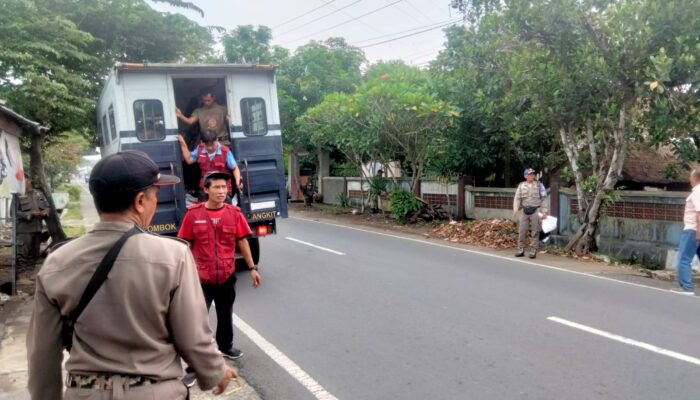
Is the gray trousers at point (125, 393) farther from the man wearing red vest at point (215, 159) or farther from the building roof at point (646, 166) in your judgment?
the building roof at point (646, 166)

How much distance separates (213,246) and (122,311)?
2.74 metres

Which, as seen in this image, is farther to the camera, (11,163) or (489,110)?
(489,110)

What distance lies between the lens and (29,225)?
34.0 feet

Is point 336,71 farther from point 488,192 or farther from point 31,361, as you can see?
point 31,361

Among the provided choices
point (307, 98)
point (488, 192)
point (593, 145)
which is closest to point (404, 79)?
point (488, 192)

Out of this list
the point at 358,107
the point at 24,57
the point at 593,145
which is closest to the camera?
the point at 24,57

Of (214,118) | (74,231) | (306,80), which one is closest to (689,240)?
(214,118)

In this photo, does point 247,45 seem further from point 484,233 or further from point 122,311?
point 122,311

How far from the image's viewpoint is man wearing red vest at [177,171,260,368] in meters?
4.71

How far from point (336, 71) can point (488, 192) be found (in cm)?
1089

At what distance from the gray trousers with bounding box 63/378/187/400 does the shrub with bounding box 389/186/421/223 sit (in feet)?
50.4

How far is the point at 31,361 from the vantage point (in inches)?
82.3

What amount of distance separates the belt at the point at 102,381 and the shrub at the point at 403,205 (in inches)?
607

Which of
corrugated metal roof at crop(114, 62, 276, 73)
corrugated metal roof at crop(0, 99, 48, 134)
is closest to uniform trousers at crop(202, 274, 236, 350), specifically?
corrugated metal roof at crop(0, 99, 48, 134)
